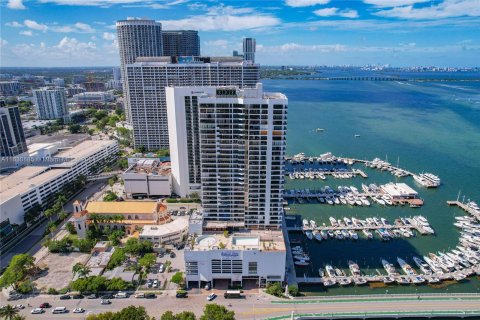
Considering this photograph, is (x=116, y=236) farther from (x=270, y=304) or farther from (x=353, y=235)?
(x=353, y=235)

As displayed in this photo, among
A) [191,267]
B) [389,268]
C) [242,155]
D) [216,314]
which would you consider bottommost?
[389,268]

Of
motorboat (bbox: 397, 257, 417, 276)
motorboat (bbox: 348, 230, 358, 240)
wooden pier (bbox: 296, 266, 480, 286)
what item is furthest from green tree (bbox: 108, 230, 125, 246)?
motorboat (bbox: 397, 257, 417, 276)

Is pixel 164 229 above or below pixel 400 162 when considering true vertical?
above

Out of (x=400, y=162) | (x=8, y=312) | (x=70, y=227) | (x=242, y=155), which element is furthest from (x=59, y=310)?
(x=400, y=162)

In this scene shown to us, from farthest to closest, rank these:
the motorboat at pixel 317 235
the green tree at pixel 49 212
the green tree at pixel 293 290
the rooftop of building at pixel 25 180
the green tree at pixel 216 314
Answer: the rooftop of building at pixel 25 180 → the green tree at pixel 49 212 → the motorboat at pixel 317 235 → the green tree at pixel 293 290 → the green tree at pixel 216 314

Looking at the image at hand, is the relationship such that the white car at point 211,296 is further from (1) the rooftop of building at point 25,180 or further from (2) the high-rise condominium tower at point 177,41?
(2) the high-rise condominium tower at point 177,41

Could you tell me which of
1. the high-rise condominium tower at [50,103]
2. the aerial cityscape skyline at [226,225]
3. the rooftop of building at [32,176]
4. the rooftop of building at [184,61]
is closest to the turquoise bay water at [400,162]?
the aerial cityscape skyline at [226,225]

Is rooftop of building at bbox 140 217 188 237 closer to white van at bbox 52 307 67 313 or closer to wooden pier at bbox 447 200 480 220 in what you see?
white van at bbox 52 307 67 313
